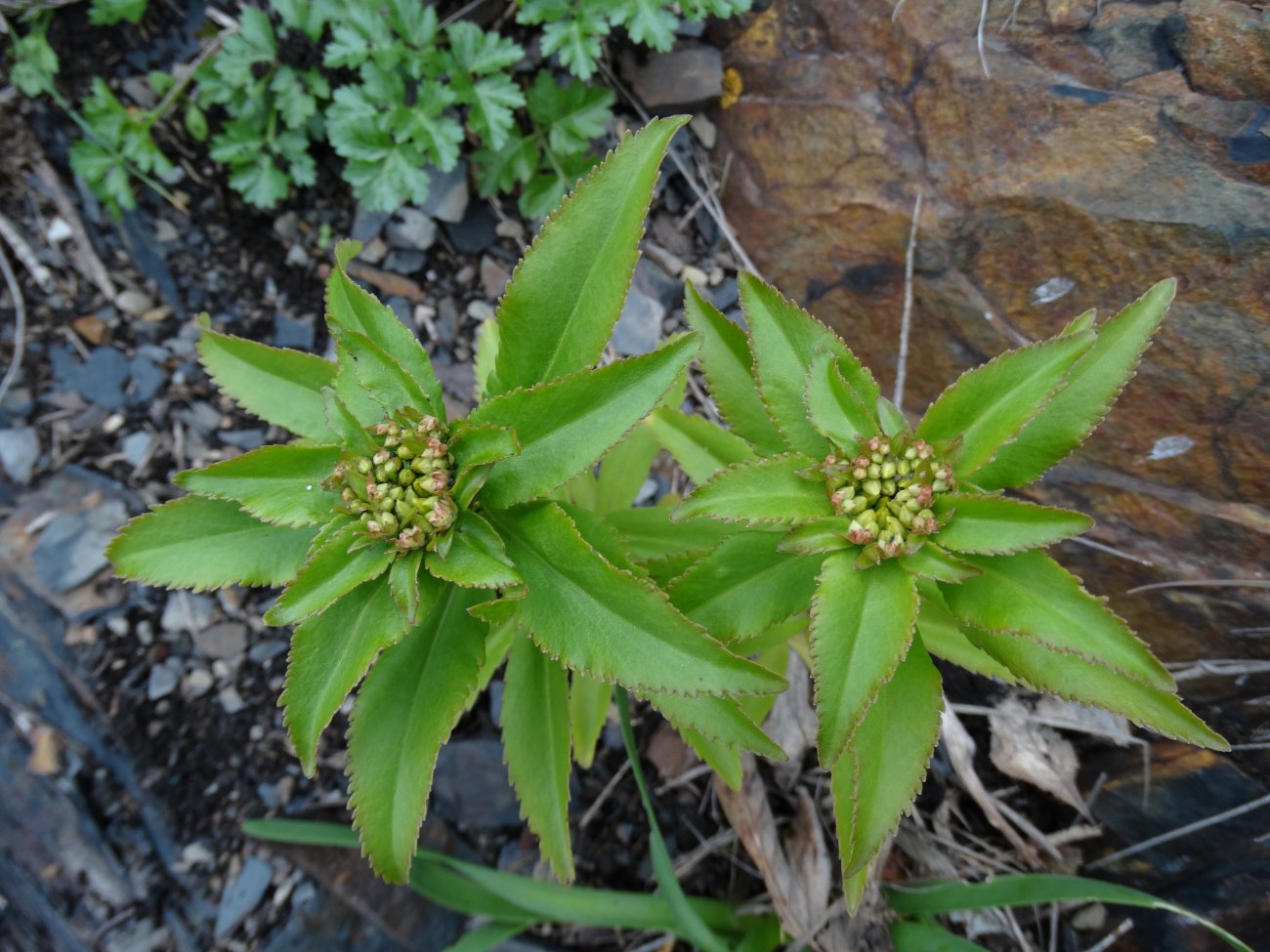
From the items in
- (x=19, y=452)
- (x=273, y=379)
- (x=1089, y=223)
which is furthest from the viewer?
(x=19, y=452)

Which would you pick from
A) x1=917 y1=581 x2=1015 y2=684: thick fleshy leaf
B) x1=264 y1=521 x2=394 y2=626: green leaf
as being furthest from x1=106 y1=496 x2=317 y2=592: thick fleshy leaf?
x1=917 y1=581 x2=1015 y2=684: thick fleshy leaf

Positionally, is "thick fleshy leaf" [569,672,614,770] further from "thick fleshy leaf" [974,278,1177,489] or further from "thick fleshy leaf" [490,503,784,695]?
"thick fleshy leaf" [974,278,1177,489]

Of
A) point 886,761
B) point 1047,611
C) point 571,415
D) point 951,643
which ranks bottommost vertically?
point 951,643

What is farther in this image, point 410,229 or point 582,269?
point 410,229

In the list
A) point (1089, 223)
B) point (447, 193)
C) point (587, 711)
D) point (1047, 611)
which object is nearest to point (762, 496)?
point (1047, 611)

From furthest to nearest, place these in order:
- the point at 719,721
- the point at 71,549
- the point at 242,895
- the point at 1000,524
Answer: the point at 71,549
the point at 242,895
the point at 719,721
the point at 1000,524

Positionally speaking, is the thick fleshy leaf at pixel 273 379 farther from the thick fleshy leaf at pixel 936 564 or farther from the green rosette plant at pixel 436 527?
the thick fleshy leaf at pixel 936 564

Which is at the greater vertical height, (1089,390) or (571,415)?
(571,415)

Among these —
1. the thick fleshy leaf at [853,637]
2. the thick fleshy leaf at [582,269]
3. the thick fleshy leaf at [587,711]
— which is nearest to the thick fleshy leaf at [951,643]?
the thick fleshy leaf at [853,637]

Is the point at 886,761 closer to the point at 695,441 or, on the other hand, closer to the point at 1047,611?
the point at 1047,611
